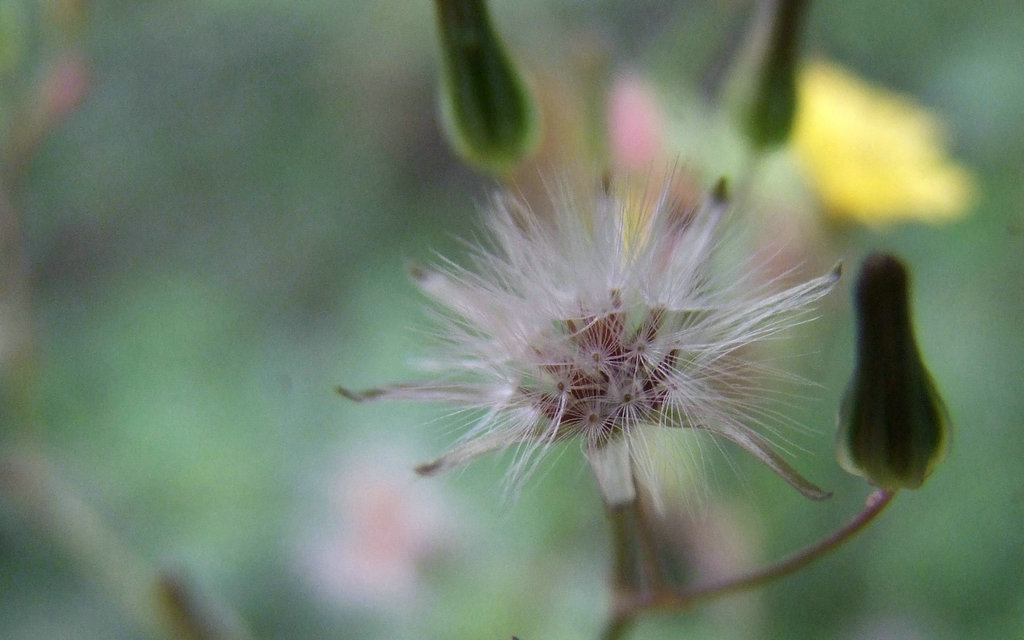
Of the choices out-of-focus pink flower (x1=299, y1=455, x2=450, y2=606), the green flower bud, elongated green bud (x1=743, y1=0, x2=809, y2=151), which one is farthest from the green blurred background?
the green flower bud

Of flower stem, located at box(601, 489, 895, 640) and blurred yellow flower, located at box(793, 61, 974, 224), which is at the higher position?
blurred yellow flower, located at box(793, 61, 974, 224)

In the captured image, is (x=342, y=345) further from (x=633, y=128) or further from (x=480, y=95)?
(x=480, y=95)

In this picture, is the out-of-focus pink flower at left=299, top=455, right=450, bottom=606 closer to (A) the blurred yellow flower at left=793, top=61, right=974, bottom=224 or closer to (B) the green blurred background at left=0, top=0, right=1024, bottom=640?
(B) the green blurred background at left=0, top=0, right=1024, bottom=640

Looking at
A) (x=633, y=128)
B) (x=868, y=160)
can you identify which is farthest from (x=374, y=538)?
(x=868, y=160)

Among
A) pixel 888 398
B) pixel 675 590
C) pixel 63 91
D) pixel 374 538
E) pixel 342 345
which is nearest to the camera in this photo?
pixel 888 398

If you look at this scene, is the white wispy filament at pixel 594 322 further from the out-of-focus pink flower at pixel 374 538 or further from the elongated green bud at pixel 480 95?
the out-of-focus pink flower at pixel 374 538

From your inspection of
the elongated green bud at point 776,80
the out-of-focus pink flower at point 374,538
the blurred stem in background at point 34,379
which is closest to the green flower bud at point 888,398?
the elongated green bud at point 776,80
